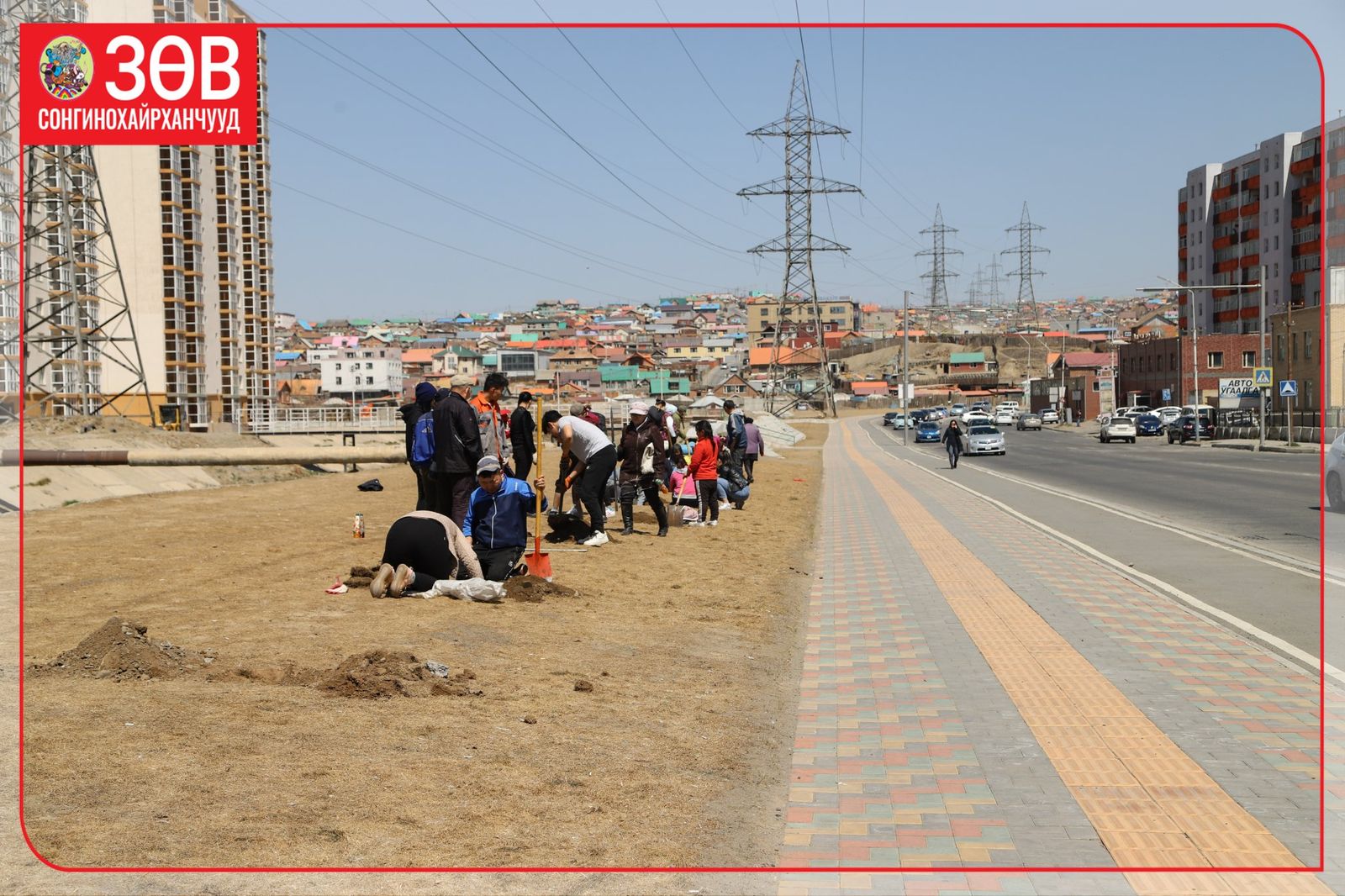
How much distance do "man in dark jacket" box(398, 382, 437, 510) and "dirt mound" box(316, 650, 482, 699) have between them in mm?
4258

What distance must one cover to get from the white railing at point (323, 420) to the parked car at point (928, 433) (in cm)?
2660

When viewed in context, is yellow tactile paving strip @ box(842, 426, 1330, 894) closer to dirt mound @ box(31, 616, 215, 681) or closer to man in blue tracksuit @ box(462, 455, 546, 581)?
man in blue tracksuit @ box(462, 455, 546, 581)

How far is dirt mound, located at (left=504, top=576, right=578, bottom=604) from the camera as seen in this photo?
9586mm

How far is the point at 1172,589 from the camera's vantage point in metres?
10.4

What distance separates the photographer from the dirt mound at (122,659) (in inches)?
258

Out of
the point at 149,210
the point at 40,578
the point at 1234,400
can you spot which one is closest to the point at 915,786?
the point at 40,578

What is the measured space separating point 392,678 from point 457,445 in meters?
3.89

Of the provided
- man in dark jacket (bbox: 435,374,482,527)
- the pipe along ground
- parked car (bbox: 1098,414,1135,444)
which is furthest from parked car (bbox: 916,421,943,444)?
man in dark jacket (bbox: 435,374,482,527)

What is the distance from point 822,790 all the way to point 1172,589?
6.44m

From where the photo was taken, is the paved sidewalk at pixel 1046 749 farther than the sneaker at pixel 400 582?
No

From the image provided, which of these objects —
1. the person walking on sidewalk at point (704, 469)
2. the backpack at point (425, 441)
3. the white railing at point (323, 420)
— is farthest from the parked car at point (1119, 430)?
the backpack at point (425, 441)

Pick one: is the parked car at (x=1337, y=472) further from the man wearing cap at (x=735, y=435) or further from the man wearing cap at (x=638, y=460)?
the man wearing cap at (x=735, y=435)

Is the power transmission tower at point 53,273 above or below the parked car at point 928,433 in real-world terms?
above

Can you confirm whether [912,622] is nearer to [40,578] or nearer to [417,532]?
[417,532]
